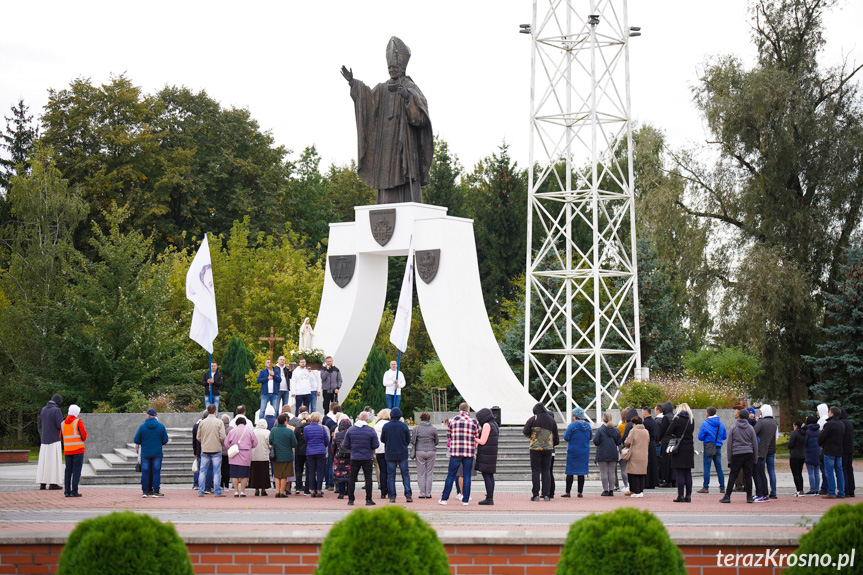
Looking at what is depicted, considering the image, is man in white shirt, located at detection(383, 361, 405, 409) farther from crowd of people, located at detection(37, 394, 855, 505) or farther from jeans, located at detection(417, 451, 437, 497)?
jeans, located at detection(417, 451, 437, 497)

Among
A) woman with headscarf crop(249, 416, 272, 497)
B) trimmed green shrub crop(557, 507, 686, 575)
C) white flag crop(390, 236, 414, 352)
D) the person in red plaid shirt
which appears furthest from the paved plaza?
trimmed green shrub crop(557, 507, 686, 575)

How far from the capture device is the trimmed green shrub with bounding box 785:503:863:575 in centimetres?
564

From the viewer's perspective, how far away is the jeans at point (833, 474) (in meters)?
16.8

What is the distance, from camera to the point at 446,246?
24.8 meters

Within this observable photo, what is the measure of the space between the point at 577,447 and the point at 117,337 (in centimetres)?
1529

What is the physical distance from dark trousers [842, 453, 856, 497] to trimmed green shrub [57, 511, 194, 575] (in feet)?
45.4

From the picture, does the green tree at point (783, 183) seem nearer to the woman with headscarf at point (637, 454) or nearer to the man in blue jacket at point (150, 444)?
the woman with headscarf at point (637, 454)

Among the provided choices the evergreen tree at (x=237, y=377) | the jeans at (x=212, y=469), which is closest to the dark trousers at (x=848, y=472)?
the jeans at (x=212, y=469)

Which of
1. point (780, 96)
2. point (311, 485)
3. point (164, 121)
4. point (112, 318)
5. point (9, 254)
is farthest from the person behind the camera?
point (164, 121)

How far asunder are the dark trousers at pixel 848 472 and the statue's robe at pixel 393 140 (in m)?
12.6

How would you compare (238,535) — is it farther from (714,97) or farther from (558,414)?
(714,97)

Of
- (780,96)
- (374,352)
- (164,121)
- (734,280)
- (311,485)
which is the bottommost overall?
(311,485)

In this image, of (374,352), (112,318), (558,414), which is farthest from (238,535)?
(374,352)

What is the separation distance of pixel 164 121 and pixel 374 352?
667 inches
